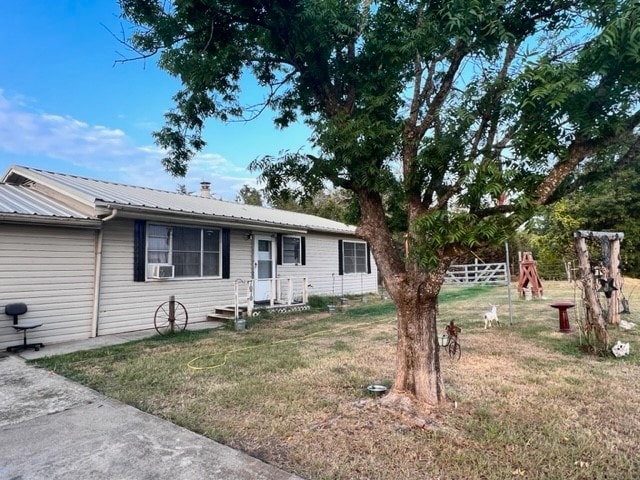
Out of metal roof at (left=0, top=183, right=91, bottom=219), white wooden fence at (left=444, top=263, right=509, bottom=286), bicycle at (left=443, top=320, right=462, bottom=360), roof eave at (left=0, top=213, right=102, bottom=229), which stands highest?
metal roof at (left=0, top=183, right=91, bottom=219)

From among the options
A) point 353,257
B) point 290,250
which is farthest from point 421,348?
point 353,257

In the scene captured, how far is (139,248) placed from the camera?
807cm

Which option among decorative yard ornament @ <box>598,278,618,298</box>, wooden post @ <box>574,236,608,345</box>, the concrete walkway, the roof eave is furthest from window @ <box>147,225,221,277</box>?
decorative yard ornament @ <box>598,278,618,298</box>

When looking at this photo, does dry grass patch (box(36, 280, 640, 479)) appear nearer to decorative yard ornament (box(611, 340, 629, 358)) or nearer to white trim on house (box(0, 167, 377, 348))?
decorative yard ornament (box(611, 340, 629, 358))

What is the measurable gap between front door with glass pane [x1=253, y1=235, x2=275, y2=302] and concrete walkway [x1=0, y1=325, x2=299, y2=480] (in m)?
6.59

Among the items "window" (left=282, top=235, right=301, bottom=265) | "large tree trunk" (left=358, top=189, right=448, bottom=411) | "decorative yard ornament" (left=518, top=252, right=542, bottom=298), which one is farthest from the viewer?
"decorative yard ornament" (left=518, top=252, right=542, bottom=298)

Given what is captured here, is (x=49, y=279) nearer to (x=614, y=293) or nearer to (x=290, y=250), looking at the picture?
(x=290, y=250)

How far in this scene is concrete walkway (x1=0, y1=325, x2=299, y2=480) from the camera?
8.56ft

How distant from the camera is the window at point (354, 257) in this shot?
1544cm

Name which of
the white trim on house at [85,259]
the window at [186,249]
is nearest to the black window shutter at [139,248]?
the white trim on house at [85,259]

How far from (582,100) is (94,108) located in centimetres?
1346

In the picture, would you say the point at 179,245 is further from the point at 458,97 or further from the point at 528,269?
the point at 528,269

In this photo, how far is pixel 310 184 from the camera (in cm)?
434

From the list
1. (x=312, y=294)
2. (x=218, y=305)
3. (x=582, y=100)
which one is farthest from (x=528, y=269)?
(x=582, y=100)
